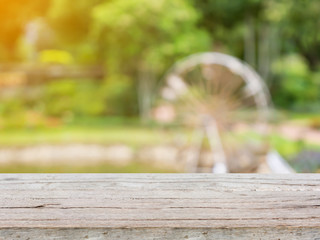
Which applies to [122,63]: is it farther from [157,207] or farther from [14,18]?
[157,207]

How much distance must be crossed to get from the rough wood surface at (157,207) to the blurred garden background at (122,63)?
234 inches

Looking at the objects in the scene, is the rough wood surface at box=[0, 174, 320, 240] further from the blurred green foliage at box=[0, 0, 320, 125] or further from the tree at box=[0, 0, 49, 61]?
the tree at box=[0, 0, 49, 61]

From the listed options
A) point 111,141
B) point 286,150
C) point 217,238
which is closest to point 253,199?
point 217,238

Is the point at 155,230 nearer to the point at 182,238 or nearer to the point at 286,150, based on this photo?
the point at 182,238

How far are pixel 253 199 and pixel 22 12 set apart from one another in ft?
30.5

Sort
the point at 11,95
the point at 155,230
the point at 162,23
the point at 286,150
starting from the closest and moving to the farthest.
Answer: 1. the point at 155,230
2. the point at 286,150
3. the point at 162,23
4. the point at 11,95

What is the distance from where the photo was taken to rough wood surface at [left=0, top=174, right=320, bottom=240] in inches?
14.8

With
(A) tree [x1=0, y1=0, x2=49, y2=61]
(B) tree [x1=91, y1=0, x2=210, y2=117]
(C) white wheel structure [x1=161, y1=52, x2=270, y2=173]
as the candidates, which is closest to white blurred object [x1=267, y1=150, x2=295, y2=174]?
(C) white wheel structure [x1=161, y1=52, x2=270, y2=173]

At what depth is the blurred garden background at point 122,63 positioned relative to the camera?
7059mm

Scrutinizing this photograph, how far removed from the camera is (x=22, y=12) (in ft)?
29.9

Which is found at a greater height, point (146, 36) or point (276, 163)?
point (146, 36)

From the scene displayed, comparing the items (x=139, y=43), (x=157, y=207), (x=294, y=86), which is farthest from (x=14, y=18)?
(x=157, y=207)

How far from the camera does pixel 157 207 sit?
1.27 ft

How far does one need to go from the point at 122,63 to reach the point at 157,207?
8246 millimetres
